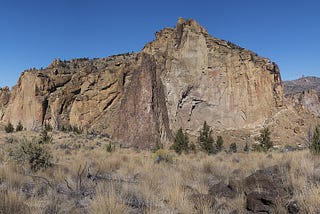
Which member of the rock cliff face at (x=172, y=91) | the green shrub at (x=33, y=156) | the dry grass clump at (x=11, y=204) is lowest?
the dry grass clump at (x=11, y=204)

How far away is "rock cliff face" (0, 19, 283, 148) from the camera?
176 feet

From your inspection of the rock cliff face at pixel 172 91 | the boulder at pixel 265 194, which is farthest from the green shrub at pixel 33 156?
the rock cliff face at pixel 172 91

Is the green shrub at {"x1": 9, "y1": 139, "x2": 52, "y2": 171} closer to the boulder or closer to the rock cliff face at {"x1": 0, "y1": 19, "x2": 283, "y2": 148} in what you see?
the boulder

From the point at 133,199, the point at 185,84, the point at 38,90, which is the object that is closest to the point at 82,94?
the point at 38,90

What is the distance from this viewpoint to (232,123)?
54594mm

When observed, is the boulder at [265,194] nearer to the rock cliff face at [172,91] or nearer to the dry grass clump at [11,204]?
the dry grass clump at [11,204]

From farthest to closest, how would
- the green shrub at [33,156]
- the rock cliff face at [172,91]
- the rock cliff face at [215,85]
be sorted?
1. the rock cliff face at [215,85]
2. the rock cliff face at [172,91]
3. the green shrub at [33,156]

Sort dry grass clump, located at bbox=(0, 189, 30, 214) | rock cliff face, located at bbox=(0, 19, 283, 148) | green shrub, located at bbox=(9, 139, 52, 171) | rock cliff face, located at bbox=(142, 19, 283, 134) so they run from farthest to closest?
rock cliff face, located at bbox=(142, 19, 283, 134) → rock cliff face, located at bbox=(0, 19, 283, 148) → green shrub, located at bbox=(9, 139, 52, 171) → dry grass clump, located at bbox=(0, 189, 30, 214)

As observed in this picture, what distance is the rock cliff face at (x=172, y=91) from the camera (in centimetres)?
5372

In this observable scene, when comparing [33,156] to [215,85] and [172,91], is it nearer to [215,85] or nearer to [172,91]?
[172,91]

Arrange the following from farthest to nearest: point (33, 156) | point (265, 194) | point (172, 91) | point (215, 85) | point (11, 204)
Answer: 1. point (172, 91)
2. point (215, 85)
3. point (33, 156)
4. point (265, 194)
5. point (11, 204)

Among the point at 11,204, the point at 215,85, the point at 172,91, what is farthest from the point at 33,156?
the point at 215,85

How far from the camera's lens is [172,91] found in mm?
56469

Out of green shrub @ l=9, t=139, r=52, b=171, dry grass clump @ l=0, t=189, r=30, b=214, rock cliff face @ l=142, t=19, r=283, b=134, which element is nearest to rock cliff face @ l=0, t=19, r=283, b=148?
rock cliff face @ l=142, t=19, r=283, b=134
